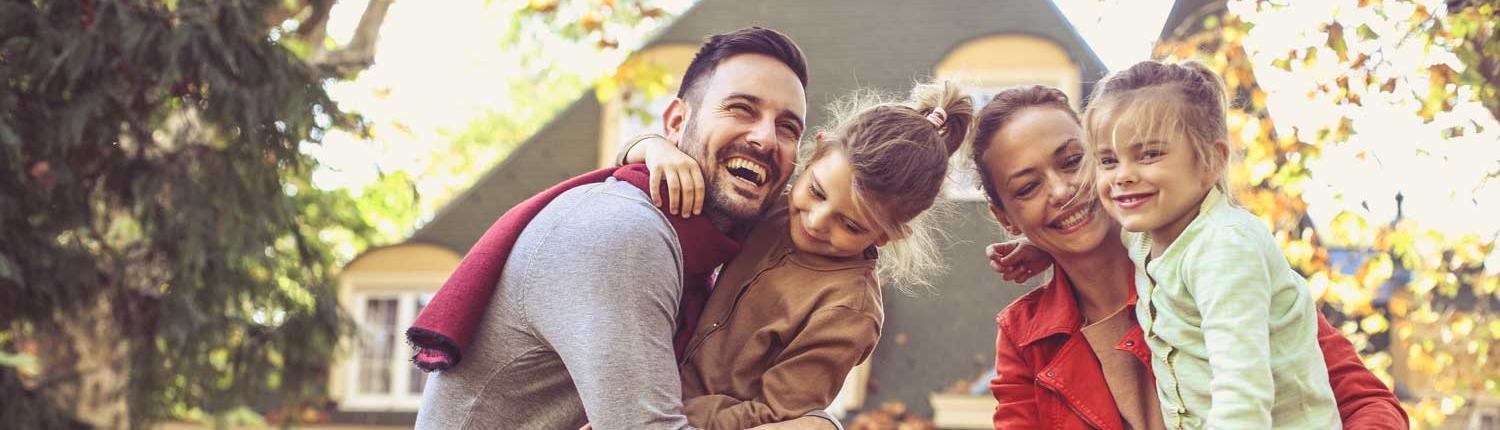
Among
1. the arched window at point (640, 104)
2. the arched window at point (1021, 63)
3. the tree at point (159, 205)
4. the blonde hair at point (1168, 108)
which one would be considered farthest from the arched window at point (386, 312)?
the blonde hair at point (1168, 108)

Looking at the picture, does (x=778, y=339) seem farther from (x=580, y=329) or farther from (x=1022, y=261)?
(x=1022, y=261)

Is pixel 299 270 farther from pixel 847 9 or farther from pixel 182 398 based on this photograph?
pixel 847 9

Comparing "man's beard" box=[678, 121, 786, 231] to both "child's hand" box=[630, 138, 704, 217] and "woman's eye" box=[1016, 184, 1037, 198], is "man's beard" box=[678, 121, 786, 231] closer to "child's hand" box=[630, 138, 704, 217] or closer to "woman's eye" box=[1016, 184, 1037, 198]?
"child's hand" box=[630, 138, 704, 217]

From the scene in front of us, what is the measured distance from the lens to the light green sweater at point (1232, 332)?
265 centimetres

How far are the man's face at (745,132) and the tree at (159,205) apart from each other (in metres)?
4.52

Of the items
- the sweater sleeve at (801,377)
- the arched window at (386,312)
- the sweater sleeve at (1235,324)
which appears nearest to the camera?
the sweater sleeve at (1235,324)

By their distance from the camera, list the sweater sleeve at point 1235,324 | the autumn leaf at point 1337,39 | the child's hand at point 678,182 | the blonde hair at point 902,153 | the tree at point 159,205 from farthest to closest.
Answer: the tree at point 159,205 → the autumn leaf at point 1337,39 → the blonde hair at point 902,153 → the child's hand at point 678,182 → the sweater sleeve at point 1235,324

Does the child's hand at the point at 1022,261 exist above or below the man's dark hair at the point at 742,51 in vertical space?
below

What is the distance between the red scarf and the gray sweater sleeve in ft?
0.18

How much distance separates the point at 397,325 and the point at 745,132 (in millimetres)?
14426

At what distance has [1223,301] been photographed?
2.73m

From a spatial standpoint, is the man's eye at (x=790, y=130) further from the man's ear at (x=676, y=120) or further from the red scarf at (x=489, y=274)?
the red scarf at (x=489, y=274)

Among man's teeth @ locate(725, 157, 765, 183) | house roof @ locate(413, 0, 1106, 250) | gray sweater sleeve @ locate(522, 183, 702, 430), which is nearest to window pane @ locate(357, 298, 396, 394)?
house roof @ locate(413, 0, 1106, 250)

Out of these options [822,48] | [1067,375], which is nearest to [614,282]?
[1067,375]
